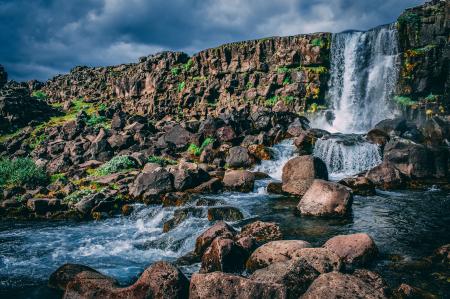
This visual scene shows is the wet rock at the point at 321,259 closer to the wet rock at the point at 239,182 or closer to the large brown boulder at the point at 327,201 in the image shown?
the large brown boulder at the point at 327,201

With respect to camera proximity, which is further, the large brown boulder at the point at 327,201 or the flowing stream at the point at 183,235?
the large brown boulder at the point at 327,201

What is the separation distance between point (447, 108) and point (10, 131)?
54937 mm

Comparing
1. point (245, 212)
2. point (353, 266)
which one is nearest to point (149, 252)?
point (245, 212)

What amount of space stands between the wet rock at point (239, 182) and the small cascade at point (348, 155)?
6.83 metres

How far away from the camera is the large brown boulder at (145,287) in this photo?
7750 mm

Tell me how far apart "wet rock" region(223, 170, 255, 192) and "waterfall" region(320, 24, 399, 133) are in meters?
21.2

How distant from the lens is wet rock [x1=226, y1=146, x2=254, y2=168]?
27.0 meters

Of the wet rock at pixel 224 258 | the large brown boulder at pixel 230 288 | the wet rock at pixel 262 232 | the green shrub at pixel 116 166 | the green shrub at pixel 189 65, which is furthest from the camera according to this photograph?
the green shrub at pixel 189 65

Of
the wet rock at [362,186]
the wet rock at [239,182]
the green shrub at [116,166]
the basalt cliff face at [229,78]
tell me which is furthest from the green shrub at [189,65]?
the wet rock at [362,186]

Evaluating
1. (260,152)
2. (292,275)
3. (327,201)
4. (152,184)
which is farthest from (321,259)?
(260,152)

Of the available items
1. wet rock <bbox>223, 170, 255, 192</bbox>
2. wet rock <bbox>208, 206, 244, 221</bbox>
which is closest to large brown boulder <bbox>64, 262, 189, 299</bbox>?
wet rock <bbox>208, 206, 244, 221</bbox>

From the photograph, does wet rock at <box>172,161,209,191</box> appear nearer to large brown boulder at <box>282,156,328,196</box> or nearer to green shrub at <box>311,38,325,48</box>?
large brown boulder at <box>282,156,328,196</box>

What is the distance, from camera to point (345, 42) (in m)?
42.8

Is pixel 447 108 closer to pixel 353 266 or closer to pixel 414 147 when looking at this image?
pixel 414 147
